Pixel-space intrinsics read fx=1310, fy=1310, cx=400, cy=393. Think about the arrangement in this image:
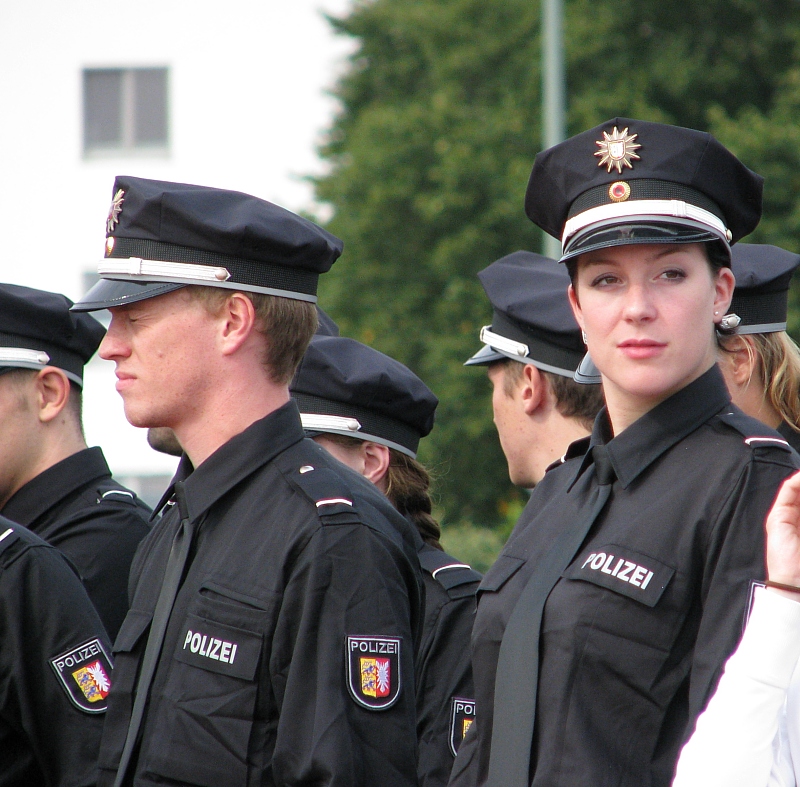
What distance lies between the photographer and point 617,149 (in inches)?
109

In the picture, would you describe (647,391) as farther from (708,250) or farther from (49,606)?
(49,606)

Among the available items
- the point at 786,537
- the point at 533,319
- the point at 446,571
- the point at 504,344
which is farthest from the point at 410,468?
the point at 786,537

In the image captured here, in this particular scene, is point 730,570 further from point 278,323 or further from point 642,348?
point 278,323

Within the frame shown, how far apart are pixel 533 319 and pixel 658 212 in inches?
62.3

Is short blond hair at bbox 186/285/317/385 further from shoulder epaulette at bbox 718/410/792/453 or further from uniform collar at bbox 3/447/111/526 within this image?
uniform collar at bbox 3/447/111/526

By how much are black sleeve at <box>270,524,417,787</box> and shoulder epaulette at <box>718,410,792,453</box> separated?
2.74 feet

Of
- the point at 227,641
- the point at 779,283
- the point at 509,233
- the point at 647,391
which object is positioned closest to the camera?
the point at 647,391

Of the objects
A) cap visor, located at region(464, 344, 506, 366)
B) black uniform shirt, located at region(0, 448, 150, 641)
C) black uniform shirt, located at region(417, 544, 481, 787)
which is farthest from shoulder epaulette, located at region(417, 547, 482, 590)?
black uniform shirt, located at region(0, 448, 150, 641)

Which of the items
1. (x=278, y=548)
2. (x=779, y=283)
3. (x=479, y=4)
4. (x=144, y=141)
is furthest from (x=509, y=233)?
(x=278, y=548)

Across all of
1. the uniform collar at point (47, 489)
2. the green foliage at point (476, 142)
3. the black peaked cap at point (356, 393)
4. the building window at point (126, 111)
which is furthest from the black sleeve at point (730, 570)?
the building window at point (126, 111)

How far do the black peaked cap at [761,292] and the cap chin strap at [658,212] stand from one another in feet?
3.99

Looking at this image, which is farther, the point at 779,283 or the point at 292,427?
the point at 779,283

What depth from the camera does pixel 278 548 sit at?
2902 millimetres

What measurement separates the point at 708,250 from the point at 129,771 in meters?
1.67
